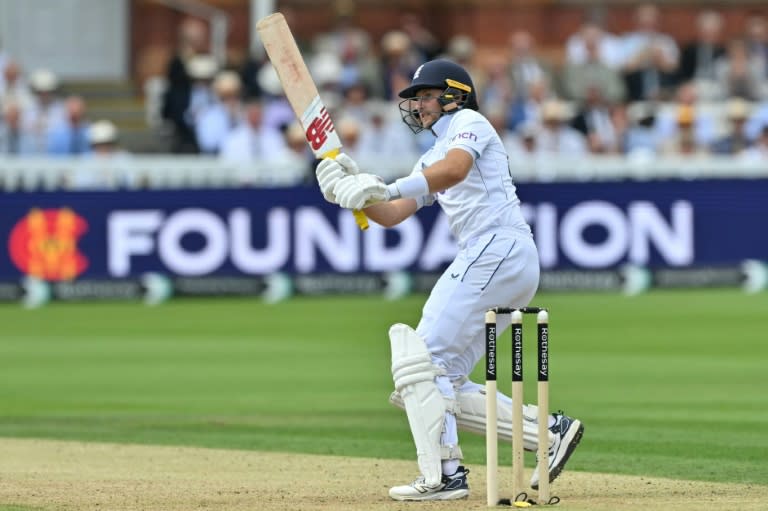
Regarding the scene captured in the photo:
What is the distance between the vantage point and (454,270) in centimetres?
776

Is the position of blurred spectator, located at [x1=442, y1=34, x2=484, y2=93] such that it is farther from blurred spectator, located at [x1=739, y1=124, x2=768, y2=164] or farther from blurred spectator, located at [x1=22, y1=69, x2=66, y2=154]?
blurred spectator, located at [x1=22, y1=69, x2=66, y2=154]

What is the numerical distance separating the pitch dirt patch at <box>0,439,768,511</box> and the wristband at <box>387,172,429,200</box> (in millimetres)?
1330

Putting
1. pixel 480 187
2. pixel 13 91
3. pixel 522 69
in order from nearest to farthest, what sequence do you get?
pixel 480 187
pixel 13 91
pixel 522 69

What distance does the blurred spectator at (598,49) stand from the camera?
22.8 metres

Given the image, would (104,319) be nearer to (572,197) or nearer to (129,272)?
→ (129,272)

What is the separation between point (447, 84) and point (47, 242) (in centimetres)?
1113

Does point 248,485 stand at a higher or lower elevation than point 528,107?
lower

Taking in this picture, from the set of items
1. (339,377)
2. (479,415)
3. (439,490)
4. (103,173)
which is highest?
(103,173)

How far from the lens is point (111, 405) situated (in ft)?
38.7

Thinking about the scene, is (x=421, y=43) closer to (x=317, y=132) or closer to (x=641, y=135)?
(x=641, y=135)

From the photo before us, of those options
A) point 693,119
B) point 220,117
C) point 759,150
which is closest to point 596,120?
point 693,119

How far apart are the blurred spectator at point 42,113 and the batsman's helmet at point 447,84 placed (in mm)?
12607

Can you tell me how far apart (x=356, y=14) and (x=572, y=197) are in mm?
8301

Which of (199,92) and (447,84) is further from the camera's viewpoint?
(199,92)
